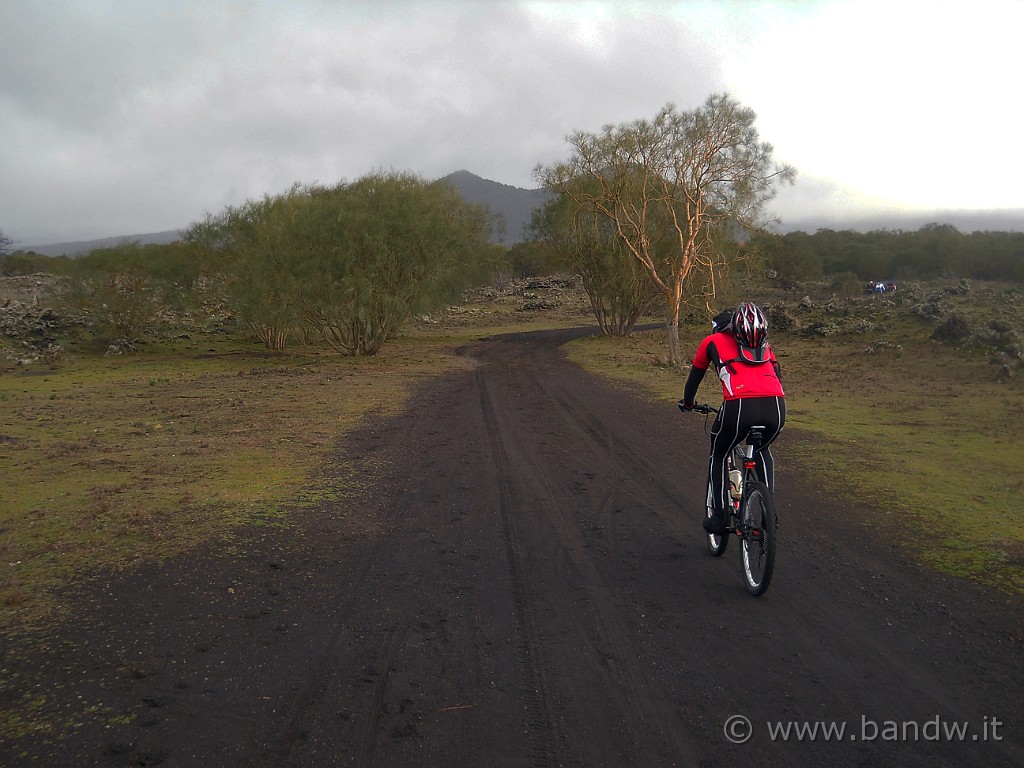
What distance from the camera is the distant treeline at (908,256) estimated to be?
60.8 metres

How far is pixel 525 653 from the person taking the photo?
13.0 feet

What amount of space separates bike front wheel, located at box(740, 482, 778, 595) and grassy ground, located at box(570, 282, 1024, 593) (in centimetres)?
176

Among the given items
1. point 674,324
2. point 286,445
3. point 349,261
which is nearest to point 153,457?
point 286,445

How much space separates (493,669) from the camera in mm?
3785

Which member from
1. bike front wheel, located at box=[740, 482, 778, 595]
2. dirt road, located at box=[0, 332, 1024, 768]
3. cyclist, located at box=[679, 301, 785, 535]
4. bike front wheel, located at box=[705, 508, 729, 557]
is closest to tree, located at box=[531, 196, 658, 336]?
bike front wheel, located at box=[705, 508, 729, 557]

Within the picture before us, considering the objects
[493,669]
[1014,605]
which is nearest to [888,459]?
[1014,605]

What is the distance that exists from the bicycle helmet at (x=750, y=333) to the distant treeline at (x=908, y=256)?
2122 inches

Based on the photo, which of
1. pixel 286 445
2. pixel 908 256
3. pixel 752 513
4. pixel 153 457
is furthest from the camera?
pixel 908 256

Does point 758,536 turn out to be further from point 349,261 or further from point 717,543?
point 349,261

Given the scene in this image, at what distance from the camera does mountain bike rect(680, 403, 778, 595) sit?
14.9 feet

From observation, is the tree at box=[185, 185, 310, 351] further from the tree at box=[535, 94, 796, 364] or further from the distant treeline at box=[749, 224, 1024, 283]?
the distant treeline at box=[749, 224, 1024, 283]

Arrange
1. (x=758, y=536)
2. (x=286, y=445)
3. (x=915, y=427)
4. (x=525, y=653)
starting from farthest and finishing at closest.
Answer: (x=915, y=427)
(x=286, y=445)
(x=758, y=536)
(x=525, y=653)

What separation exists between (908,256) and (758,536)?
76.2 metres

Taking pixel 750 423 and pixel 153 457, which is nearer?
pixel 750 423
